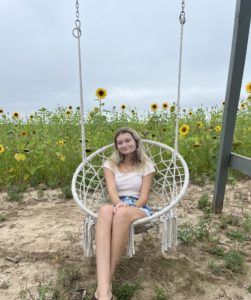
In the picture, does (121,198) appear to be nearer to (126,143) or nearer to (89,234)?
(126,143)

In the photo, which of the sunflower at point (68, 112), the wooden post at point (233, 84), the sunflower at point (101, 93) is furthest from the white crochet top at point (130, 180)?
the sunflower at point (68, 112)

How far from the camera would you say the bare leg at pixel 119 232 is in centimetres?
232

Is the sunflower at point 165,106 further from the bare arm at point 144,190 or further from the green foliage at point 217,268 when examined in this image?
the green foliage at point 217,268

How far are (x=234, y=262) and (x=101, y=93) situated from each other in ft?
9.93

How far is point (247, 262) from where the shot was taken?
9.23 feet

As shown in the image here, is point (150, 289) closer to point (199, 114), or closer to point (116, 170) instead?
point (116, 170)

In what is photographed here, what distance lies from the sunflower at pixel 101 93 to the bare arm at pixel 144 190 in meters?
2.33

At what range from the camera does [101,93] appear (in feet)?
16.6

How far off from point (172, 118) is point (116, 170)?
10.3ft

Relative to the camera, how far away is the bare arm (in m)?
2.81

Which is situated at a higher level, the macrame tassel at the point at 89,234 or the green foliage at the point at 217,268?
the macrame tassel at the point at 89,234

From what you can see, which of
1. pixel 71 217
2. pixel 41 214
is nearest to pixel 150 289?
pixel 71 217

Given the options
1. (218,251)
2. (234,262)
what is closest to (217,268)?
(234,262)

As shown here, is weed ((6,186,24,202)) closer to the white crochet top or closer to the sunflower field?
the sunflower field
